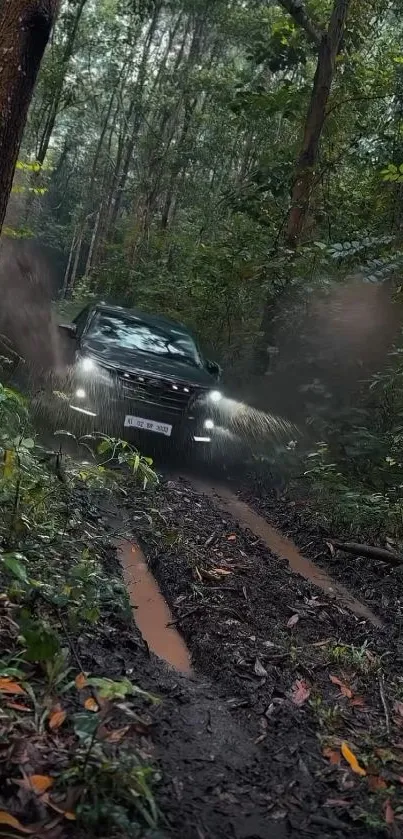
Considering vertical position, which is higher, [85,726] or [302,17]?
[302,17]

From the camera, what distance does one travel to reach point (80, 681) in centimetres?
278

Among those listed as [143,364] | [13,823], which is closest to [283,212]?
[143,364]

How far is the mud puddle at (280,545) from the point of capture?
5.06m

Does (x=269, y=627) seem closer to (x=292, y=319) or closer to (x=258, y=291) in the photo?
(x=292, y=319)

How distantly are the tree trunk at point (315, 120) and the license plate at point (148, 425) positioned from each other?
16.1ft

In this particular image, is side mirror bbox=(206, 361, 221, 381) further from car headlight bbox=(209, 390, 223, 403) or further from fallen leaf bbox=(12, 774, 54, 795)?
fallen leaf bbox=(12, 774, 54, 795)

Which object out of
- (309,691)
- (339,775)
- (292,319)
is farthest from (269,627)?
(292,319)

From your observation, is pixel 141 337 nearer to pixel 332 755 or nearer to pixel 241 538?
pixel 241 538

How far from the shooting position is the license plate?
7357 mm

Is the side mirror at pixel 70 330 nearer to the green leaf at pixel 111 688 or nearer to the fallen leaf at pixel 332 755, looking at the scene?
the green leaf at pixel 111 688

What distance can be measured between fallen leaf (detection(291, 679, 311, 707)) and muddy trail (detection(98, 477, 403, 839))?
0.01 metres

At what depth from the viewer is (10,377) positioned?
27.7 feet

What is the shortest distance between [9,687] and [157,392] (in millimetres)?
5115

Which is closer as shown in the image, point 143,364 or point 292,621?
point 292,621
